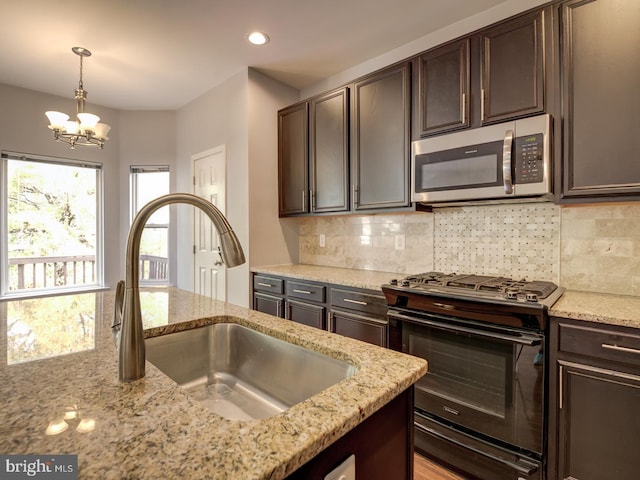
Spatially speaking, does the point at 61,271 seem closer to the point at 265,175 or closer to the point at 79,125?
the point at 79,125

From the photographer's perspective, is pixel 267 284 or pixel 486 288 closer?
pixel 486 288

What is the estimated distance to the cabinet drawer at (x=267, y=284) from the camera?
302 centimetres

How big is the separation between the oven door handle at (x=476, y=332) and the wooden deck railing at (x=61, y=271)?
2.89 metres

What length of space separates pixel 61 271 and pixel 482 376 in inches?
182

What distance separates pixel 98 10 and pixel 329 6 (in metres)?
1.63

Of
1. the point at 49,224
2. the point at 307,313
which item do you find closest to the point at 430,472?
the point at 307,313

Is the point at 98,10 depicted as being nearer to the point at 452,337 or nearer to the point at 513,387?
the point at 452,337

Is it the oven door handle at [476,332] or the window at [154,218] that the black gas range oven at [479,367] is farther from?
the window at [154,218]

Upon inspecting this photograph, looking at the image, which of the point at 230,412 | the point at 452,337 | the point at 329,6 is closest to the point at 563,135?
the point at 452,337

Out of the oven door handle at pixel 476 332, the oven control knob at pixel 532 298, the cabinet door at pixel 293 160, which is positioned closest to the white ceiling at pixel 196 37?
the cabinet door at pixel 293 160

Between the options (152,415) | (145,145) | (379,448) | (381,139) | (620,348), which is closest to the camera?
(152,415)

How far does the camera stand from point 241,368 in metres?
1.25

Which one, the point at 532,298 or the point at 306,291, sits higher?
the point at 532,298

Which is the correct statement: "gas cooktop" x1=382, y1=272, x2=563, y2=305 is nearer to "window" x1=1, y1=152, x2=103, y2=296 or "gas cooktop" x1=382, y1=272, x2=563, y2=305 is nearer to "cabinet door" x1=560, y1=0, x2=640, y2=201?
"cabinet door" x1=560, y1=0, x2=640, y2=201
